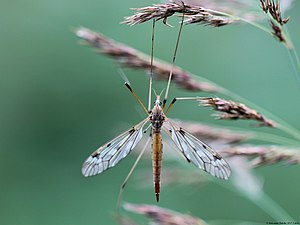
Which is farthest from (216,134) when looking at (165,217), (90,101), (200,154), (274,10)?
(90,101)

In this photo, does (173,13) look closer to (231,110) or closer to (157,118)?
(231,110)

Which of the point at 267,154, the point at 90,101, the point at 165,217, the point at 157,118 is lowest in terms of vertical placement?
the point at 165,217

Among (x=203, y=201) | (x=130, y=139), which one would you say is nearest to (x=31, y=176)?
(x=203, y=201)

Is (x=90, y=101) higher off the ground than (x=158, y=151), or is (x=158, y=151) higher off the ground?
(x=90, y=101)

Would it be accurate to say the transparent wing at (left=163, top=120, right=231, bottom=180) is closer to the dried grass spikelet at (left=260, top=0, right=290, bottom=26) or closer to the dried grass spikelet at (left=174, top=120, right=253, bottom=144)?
the dried grass spikelet at (left=174, top=120, right=253, bottom=144)

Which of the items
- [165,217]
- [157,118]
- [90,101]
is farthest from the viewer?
[90,101]

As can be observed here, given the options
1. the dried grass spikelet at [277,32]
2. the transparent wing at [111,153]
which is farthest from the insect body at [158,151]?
the dried grass spikelet at [277,32]

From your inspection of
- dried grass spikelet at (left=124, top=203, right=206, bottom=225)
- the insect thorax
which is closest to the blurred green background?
the insect thorax
